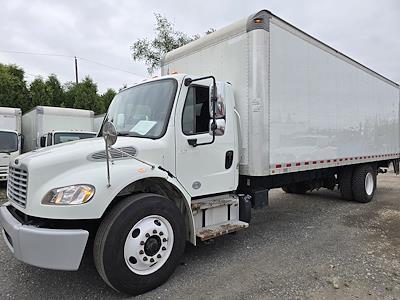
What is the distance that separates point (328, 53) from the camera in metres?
6.31

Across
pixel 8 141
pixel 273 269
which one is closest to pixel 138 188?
pixel 273 269

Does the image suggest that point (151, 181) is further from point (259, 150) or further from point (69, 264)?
point (259, 150)

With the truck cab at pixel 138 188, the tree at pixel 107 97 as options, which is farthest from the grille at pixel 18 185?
the tree at pixel 107 97

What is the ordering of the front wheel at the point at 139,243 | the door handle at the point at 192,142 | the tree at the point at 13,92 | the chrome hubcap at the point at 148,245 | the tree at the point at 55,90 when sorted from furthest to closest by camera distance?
the tree at the point at 55,90
the tree at the point at 13,92
the door handle at the point at 192,142
the chrome hubcap at the point at 148,245
the front wheel at the point at 139,243

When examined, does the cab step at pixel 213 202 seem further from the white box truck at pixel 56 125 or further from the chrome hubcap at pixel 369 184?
the white box truck at pixel 56 125

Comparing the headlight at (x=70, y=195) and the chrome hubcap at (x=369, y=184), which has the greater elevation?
the headlight at (x=70, y=195)

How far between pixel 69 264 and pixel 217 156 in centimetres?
230

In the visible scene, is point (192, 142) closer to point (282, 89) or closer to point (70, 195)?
point (70, 195)

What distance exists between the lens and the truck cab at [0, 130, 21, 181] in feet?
37.4

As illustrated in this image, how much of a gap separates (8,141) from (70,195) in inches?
416

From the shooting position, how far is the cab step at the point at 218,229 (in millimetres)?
4114

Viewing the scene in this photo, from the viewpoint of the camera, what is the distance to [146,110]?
4.24 metres

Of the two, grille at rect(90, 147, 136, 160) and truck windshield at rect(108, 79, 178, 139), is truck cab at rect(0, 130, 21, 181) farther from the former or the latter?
grille at rect(90, 147, 136, 160)

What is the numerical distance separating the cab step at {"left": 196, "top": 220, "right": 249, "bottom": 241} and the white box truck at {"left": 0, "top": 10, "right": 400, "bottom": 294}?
0.03 m
